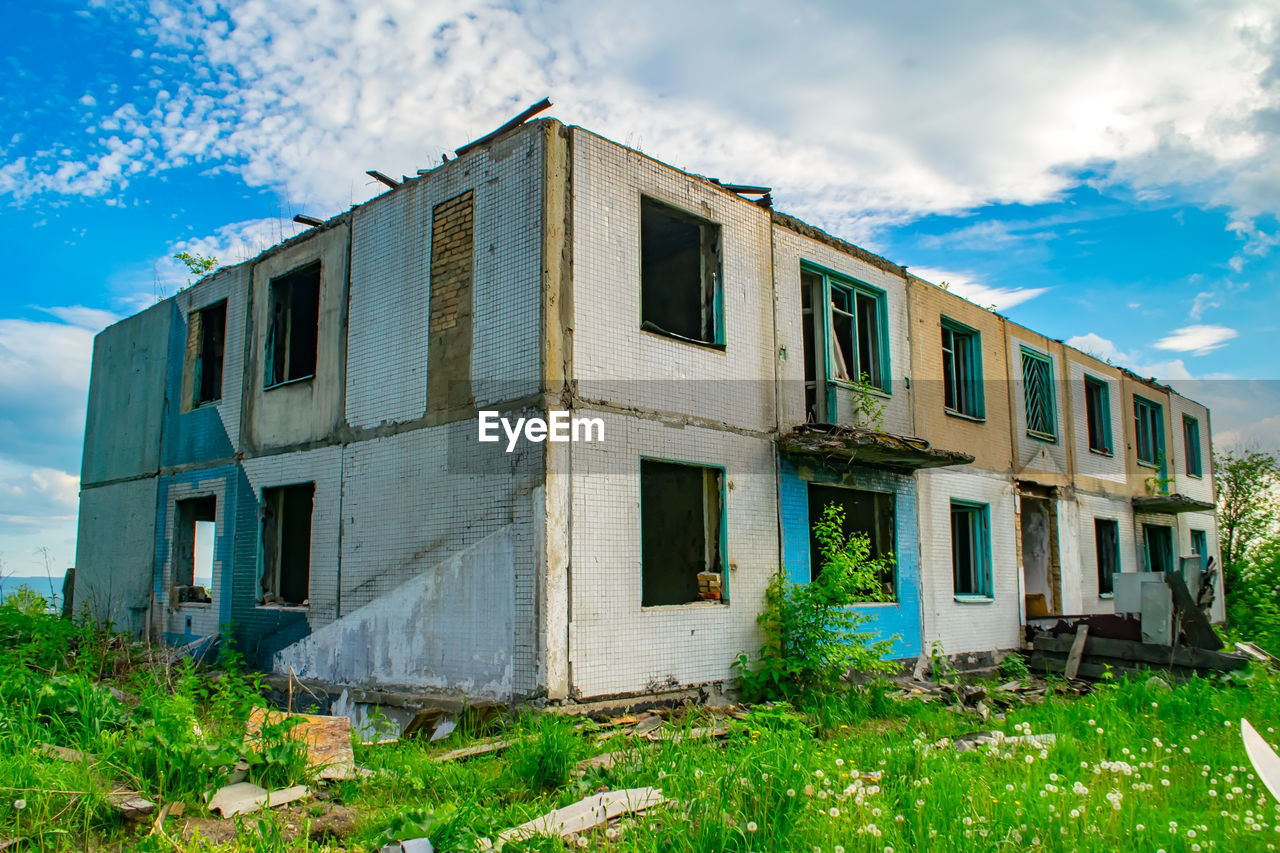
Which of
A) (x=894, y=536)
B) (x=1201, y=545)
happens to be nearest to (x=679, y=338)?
(x=894, y=536)

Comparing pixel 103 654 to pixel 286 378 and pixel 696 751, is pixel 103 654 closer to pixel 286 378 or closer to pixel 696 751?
pixel 286 378

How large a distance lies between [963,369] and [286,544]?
9.63 meters

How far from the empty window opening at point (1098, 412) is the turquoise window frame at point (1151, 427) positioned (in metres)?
1.43

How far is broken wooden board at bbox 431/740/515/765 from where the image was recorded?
6.12 meters

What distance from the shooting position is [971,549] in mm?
12617

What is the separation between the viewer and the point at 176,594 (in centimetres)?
1150

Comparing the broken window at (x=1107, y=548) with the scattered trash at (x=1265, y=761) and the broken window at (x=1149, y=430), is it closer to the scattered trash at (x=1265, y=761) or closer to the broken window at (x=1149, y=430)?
the broken window at (x=1149, y=430)

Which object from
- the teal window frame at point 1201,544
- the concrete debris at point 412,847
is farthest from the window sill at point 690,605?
the teal window frame at point 1201,544

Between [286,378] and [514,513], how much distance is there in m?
4.68

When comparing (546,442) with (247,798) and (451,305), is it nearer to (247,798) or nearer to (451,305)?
(451,305)

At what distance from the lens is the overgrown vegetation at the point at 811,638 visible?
28.1ft

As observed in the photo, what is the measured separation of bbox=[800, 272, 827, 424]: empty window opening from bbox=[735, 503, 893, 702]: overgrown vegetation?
67.3 inches

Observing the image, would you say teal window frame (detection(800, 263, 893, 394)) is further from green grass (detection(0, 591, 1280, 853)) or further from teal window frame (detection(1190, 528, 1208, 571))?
teal window frame (detection(1190, 528, 1208, 571))

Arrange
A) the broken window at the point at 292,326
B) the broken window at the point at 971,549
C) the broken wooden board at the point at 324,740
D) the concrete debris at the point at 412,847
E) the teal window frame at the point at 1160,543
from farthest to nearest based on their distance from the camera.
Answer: the teal window frame at the point at 1160,543 → the broken window at the point at 971,549 → the broken window at the point at 292,326 → the broken wooden board at the point at 324,740 → the concrete debris at the point at 412,847
